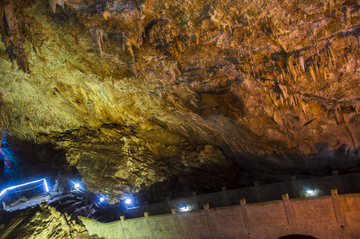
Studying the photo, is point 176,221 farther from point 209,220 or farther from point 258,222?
point 258,222

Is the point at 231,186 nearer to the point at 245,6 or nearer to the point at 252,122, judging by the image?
the point at 252,122

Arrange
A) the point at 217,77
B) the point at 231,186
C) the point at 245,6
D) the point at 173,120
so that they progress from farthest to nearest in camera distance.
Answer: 1. the point at 231,186
2. the point at 173,120
3. the point at 217,77
4. the point at 245,6

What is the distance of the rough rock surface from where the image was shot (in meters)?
10.3

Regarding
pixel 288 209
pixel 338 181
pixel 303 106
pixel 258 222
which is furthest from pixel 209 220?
pixel 303 106

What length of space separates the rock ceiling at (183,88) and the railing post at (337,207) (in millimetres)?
3796

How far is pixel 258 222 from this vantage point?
10570 mm

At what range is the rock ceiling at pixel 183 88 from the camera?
8.64 metres

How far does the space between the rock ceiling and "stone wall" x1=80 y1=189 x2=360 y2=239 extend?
12.4 ft

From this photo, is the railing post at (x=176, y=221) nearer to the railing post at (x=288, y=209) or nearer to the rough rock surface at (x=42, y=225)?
the rough rock surface at (x=42, y=225)

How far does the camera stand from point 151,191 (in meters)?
17.0

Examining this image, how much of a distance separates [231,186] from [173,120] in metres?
7.16

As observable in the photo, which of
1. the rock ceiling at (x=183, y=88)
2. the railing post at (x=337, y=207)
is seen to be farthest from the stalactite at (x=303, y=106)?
the railing post at (x=337, y=207)

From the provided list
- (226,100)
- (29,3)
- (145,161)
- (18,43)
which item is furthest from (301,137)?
(18,43)

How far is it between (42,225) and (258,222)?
1098cm
